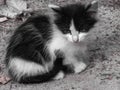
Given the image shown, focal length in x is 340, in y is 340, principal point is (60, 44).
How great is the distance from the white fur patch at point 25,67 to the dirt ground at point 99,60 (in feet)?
0.47

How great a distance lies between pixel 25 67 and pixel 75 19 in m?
0.72

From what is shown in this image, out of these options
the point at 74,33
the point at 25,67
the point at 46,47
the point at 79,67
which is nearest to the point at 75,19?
the point at 74,33

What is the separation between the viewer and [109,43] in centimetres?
425

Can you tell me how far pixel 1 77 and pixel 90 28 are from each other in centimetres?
111

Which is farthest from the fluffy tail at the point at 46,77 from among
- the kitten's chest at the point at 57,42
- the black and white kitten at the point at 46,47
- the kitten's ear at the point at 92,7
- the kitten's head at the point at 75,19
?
the kitten's ear at the point at 92,7

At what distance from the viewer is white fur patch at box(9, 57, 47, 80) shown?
3521 millimetres

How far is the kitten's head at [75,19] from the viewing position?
3379mm

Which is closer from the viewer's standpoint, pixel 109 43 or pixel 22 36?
pixel 22 36

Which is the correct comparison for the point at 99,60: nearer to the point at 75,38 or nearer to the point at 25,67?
the point at 75,38

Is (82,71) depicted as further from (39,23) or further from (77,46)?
(39,23)

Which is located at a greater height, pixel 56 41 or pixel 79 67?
pixel 56 41

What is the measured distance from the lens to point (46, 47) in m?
3.55

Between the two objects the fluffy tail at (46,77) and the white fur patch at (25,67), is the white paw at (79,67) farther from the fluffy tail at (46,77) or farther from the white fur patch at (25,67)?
the white fur patch at (25,67)

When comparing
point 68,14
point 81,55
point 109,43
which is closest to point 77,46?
point 81,55
